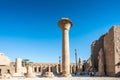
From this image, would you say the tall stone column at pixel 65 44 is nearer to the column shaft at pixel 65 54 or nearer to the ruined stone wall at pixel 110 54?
the column shaft at pixel 65 54

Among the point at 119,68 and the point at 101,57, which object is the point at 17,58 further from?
the point at 119,68

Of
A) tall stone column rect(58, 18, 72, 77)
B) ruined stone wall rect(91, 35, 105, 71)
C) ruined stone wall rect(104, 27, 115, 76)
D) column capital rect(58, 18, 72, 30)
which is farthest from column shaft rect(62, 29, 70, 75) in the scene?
ruined stone wall rect(91, 35, 105, 71)

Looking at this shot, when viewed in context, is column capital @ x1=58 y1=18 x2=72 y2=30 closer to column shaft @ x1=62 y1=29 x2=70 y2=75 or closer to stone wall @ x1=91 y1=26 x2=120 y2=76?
column shaft @ x1=62 y1=29 x2=70 y2=75

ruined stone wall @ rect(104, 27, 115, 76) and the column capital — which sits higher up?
the column capital

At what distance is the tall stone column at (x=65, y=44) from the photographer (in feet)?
81.6

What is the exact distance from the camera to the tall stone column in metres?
24.9

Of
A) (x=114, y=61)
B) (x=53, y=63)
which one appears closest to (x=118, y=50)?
(x=114, y=61)

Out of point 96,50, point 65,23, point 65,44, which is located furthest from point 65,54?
point 96,50

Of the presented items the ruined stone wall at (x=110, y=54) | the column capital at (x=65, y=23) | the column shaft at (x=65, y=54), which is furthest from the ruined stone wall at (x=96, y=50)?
the column shaft at (x=65, y=54)

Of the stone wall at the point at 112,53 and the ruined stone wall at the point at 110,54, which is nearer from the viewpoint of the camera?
the stone wall at the point at 112,53

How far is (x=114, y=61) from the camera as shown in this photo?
23.0 m

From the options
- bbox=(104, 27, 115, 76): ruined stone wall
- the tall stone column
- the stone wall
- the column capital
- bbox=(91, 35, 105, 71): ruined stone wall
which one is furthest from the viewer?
bbox=(91, 35, 105, 71): ruined stone wall

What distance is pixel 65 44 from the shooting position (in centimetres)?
2538

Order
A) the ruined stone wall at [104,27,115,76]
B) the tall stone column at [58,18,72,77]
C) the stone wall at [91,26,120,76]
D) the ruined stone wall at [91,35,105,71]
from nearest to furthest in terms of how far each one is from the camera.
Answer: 1. the stone wall at [91,26,120,76]
2. the ruined stone wall at [104,27,115,76]
3. the tall stone column at [58,18,72,77]
4. the ruined stone wall at [91,35,105,71]
